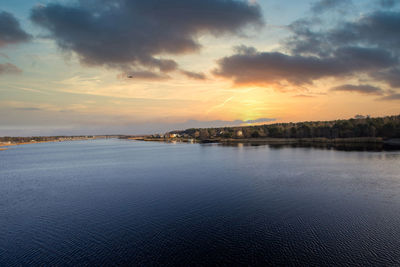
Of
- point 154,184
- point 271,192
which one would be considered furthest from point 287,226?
point 154,184

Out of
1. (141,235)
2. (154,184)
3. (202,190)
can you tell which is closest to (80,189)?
(154,184)

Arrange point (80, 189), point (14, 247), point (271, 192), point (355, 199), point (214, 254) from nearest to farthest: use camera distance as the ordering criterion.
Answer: point (214, 254) < point (14, 247) < point (355, 199) < point (271, 192) < point (80, 189)

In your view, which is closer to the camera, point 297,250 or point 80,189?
point 297,250

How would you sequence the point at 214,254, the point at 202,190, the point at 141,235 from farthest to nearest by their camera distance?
the point at 202,190 < the point at 141,235 < the point at 214,254

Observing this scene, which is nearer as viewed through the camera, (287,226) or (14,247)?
(14,247)

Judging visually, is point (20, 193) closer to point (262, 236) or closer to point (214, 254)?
point (214, 254)

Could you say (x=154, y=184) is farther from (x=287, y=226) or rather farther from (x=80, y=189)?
(x=287, y=226)

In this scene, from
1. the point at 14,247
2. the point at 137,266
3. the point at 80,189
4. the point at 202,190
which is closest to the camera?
the point at 137,266

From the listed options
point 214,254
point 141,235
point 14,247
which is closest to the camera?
point 214,254
